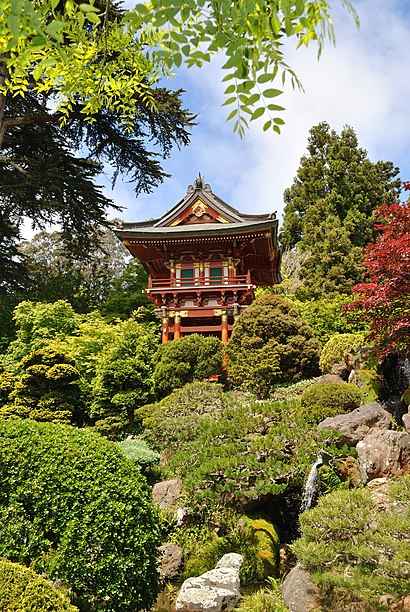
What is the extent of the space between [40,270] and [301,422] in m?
25.1

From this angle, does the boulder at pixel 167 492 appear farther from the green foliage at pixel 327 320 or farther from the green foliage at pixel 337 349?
the green foliage at pixel 327 320

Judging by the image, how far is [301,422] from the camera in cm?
797

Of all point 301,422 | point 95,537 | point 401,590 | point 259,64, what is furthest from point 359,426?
point 259,64

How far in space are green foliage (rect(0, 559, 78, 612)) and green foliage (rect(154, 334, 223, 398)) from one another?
9.82 meters

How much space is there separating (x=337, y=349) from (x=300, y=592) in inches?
311

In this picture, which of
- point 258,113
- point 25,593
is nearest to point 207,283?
point 25,593

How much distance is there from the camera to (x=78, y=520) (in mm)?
4527

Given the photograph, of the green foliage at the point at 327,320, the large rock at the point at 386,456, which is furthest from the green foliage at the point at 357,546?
the green foliage at the point at 327,320

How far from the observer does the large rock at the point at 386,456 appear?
279 inches

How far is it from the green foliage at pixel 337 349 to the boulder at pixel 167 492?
5296 mm

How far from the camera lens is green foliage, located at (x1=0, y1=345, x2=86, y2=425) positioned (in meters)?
11.5

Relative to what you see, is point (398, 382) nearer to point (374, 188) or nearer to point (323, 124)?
point (374, 188)

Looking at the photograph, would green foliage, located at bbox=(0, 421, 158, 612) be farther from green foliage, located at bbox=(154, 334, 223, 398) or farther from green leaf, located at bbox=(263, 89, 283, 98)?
green foliage, located at bbox=(154, 334, 223, 398)

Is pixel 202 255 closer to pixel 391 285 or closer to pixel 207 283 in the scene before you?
pixel 207 283
